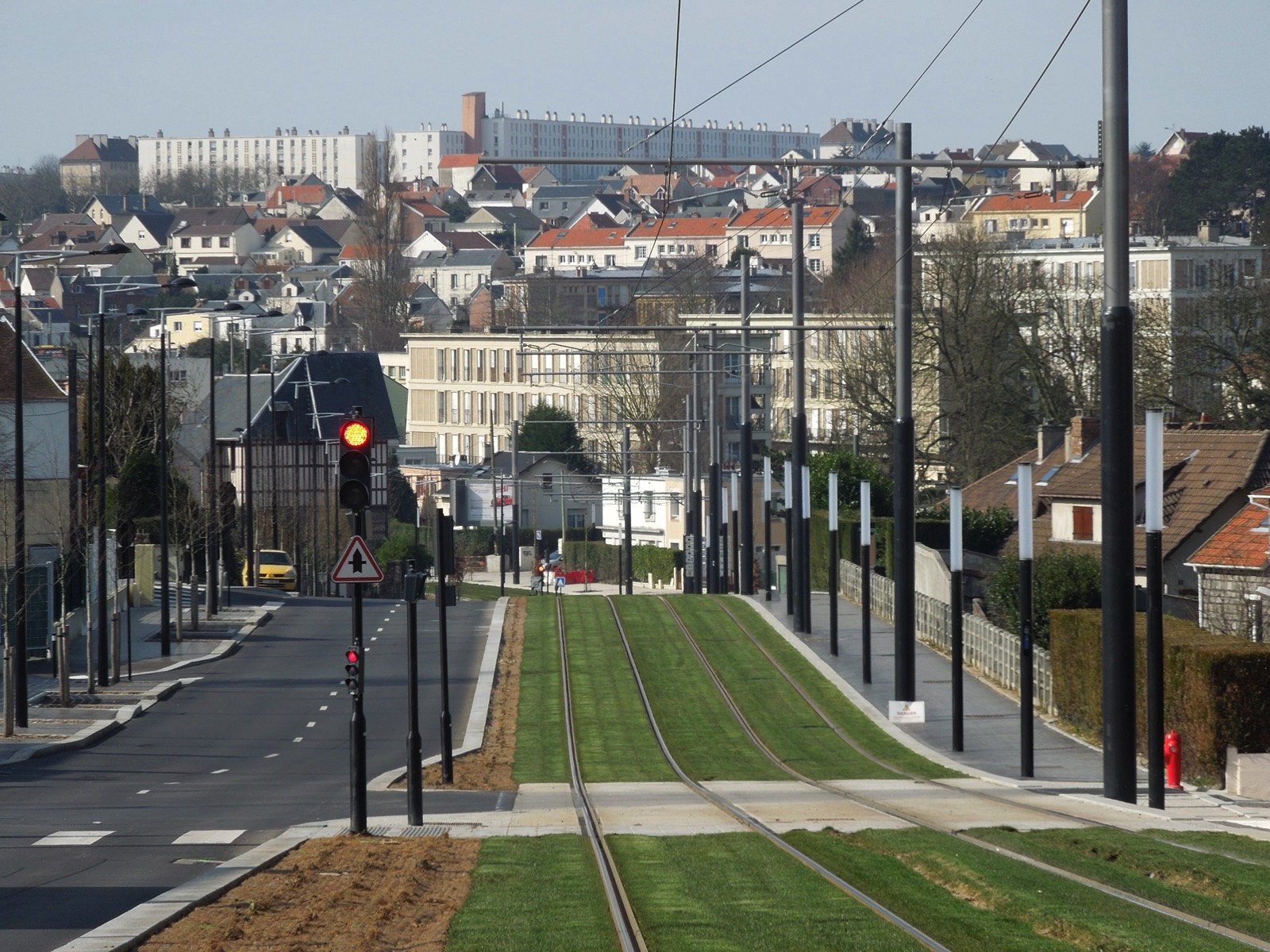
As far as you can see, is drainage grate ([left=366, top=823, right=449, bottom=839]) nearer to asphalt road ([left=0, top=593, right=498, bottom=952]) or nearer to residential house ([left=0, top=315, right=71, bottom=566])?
asphalt road ([left=0, top=593, right=498, bottom=952])

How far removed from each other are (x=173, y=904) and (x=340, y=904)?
1190 millimetres

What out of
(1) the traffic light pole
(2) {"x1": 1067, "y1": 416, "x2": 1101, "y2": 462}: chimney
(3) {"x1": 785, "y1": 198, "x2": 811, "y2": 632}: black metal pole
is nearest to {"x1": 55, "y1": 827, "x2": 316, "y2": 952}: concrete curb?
(1) the traffic light pole

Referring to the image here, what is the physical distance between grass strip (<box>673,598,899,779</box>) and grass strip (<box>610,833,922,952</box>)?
8.55 meters

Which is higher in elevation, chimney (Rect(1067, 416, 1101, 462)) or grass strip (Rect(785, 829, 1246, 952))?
chimney (Rect(1067, 416, 1101, 462))

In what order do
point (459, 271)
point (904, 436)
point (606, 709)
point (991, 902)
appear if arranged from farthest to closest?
point (459, 271), point (606, 709), point (904, 436), point (991, 902)

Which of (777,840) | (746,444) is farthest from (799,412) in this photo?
(777,840)

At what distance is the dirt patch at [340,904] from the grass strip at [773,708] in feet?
31.5

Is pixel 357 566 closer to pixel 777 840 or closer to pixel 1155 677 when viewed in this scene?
pixel 777 840

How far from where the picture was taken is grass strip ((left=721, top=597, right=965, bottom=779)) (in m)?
24.4

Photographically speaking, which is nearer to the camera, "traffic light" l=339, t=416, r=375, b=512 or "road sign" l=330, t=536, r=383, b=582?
"traffic light" l=339, t=416, r=375, b=512

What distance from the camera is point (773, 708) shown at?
3122cm

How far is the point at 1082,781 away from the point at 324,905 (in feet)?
41.9

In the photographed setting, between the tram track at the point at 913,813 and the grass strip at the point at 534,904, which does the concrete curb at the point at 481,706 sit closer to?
the tram track at the point at 913,813

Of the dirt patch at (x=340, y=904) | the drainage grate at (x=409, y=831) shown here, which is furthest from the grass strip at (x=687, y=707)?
the dirt patch at (x=340, y=904)
